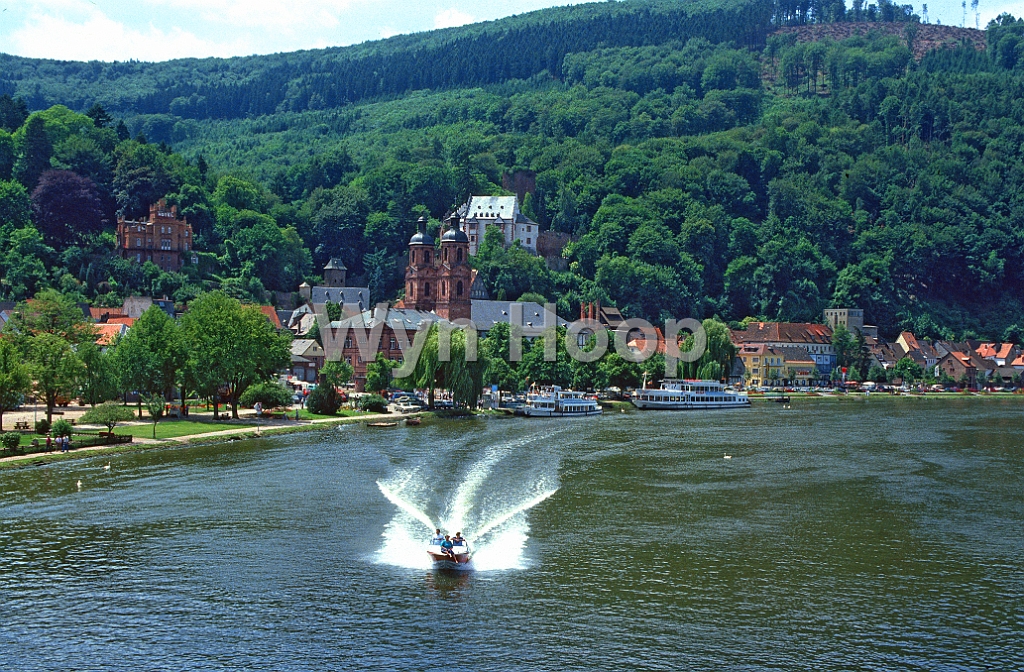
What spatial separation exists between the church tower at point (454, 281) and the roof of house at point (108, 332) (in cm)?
4451

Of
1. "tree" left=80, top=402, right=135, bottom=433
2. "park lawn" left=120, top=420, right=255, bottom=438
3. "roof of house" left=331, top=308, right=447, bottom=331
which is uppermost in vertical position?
"roof of house" left=331, top=308, right=447, bottom=331

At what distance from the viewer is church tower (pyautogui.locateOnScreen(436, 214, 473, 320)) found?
142 m

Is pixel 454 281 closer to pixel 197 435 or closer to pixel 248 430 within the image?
pixel 248 430

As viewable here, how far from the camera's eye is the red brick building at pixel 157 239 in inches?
5655

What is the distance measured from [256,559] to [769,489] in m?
29.3

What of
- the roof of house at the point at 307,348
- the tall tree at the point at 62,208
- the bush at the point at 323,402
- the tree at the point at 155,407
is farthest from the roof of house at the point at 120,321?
the tree at the point at 155,407

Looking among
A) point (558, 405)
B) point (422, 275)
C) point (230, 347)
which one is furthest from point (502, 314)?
point (230, 347)

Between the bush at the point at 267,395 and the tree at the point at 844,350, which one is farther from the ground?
the tree at the point at 844,350

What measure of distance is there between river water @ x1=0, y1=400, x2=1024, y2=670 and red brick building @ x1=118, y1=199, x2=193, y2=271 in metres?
79.8

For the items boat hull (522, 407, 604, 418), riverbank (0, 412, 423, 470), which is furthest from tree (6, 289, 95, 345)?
boat hull (522, 407, 604, 418)

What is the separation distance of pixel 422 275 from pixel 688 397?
42.0m

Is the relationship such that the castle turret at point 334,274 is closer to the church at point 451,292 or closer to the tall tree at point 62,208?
the church at point 451,292

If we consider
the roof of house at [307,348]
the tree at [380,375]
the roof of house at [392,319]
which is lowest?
the tree at [380,375]

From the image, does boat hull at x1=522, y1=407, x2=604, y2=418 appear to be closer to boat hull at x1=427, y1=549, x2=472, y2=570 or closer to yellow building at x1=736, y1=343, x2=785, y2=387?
boat hull at x1=427, y1=549, x2=472, y2=570
